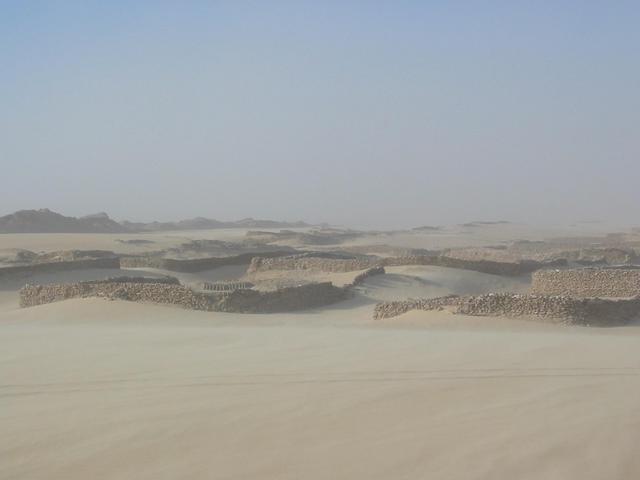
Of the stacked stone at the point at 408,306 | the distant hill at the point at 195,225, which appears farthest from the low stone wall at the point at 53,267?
the distant hill at the point at 195,225

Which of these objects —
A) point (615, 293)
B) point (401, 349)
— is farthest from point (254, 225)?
point (401, 349)

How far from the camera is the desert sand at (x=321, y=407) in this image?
5.42m

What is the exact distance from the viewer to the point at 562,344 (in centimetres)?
1077

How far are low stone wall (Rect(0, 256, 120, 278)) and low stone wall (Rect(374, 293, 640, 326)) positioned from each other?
54.8 feet

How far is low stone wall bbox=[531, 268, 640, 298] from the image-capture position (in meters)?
20.4

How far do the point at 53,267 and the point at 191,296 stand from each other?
1133 centimetres

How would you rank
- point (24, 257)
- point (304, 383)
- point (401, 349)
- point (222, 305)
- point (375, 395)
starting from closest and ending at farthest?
point (375, 395) → point (304, 383) → point (401, 349) → point (222, 305) → point (24, 257)

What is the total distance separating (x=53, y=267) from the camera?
1087 inches

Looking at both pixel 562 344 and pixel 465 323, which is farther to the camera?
pixel 465 323

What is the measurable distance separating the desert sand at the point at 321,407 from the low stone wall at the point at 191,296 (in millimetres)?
5532

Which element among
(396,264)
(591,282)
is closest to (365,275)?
(396,264)

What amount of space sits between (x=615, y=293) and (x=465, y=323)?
24.6ft

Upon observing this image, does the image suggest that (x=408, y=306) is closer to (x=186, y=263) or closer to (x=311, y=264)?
(x=311, y=264)

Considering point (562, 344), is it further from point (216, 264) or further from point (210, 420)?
point (216, 264)
